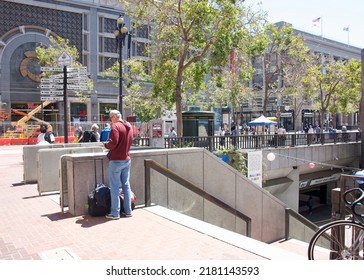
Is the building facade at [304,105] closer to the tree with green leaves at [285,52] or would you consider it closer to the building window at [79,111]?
the building window at [79,111]

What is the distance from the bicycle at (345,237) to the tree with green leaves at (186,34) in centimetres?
1103

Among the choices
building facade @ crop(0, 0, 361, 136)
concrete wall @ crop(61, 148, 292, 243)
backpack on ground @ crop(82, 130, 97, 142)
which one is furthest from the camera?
building facade @ crop(0, 0, 361, 136)

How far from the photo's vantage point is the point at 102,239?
5.12m

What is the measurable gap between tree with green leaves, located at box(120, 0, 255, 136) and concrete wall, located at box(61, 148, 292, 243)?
5875 millimetres

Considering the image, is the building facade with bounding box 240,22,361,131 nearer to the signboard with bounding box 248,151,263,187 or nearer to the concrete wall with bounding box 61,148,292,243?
the signboard with bounding box 248,151,263,187

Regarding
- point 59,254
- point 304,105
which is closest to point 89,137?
point 59,254

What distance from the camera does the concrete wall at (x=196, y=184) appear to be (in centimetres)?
644

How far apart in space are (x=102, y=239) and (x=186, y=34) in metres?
11.4

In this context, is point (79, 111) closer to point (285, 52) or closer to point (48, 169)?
point (285, 52)

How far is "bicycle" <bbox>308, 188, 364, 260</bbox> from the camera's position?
414cm

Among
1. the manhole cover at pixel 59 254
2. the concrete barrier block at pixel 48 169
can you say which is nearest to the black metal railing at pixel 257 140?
the concrete barrier block at pixel 48 169

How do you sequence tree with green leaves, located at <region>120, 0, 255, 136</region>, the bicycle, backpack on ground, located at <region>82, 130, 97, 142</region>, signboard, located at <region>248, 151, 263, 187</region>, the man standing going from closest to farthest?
the bicycle < the man standing < backpack on ground, located at <region>82, 130, 97, 142</region> < tree with green leaves, located at <region>120, 0, 255, 136</region> < signboard, located at <region>248, 151, 263, 187</region>

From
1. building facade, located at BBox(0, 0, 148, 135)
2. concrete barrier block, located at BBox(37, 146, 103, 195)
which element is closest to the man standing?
concrete barrier block, located at BBox(37, 146, 103, 195)

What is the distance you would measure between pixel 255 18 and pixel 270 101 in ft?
133
